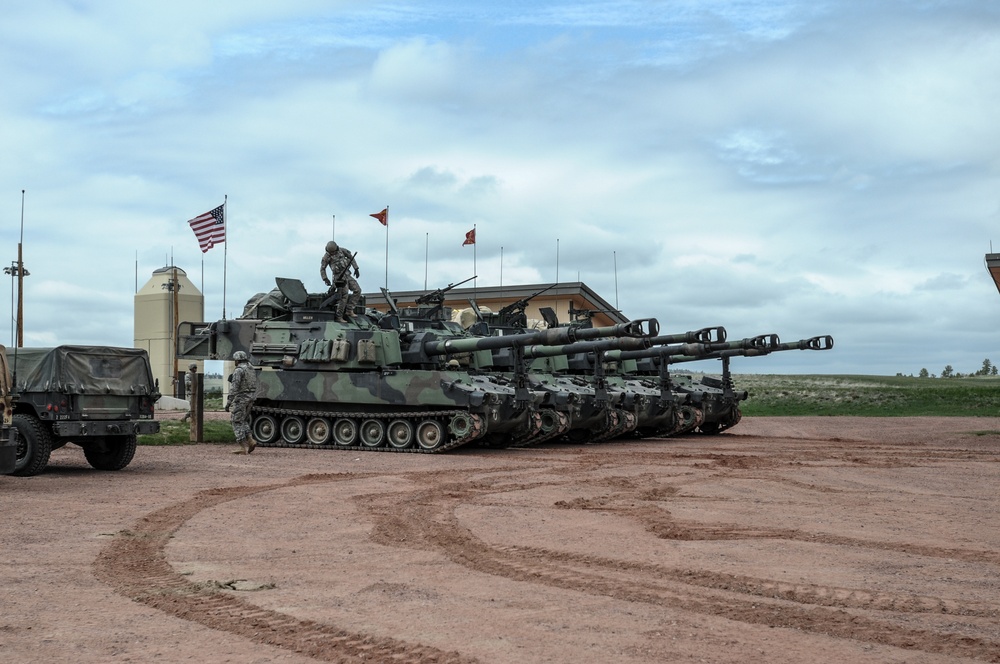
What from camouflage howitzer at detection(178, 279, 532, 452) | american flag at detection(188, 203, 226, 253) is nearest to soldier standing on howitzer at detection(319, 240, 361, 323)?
camouflage howitzer at detection(178, 279, 532, 452)

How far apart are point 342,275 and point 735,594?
1726 cm

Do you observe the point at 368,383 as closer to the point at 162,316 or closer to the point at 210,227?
the point at 210,227

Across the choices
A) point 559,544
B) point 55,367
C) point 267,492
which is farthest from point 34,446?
point 559,544

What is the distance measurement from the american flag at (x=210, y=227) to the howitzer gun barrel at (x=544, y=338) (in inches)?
328

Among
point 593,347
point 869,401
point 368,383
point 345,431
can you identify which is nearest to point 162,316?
point 345,431

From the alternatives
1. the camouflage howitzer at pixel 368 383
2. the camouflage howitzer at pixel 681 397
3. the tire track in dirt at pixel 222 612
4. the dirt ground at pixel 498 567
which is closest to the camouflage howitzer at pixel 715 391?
the camouflage howitzer at pixel 681 397

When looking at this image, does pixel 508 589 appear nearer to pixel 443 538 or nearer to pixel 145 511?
pixel 443 538

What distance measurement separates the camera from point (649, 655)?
5.50 m

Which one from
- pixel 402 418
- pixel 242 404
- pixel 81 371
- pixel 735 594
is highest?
pixel 81 371

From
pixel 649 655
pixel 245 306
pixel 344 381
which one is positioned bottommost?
pixel 649 655

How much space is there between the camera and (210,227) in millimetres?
28375

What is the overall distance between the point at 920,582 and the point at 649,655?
277 cm

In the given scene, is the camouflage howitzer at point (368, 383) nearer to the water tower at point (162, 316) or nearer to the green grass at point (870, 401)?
the water tower at point (162, 316)

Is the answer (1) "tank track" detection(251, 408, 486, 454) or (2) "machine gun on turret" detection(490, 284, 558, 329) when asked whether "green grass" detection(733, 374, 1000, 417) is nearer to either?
(2) "machine gun on turret" detection(490, 284, 558, 329)
